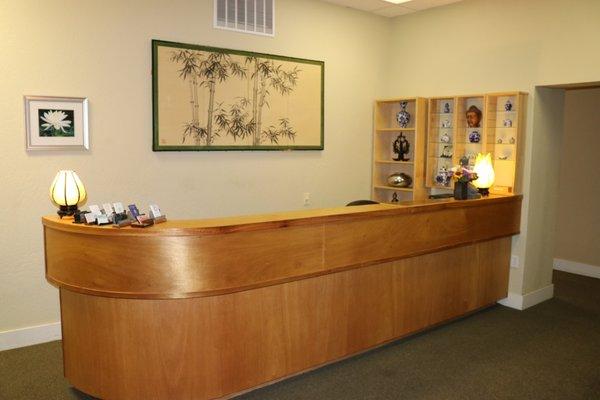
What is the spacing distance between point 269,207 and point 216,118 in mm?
1095

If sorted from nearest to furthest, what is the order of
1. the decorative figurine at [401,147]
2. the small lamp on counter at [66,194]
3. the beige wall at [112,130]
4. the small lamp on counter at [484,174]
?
the small lamp on counter at [66,194], the beige wall at [112,130], the small lamp on counter at [484,174], the decorative figurine at [401,147]

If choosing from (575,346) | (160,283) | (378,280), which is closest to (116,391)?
(160,283)

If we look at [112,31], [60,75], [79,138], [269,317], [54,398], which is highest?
[112,31]

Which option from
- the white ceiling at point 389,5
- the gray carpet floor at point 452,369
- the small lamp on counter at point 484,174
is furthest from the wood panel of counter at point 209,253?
the white ceiling at point 389,5

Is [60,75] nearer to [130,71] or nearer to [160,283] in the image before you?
[130,71]

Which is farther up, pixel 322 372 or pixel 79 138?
pixel 79 138

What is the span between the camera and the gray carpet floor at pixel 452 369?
10.9 ft

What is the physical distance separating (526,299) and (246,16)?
3.97m

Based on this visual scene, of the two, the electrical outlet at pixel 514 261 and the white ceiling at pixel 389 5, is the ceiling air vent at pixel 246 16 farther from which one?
the electrical outlet at pixel 514 261

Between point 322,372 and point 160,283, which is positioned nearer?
point 160,283

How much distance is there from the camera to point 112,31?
4105mm

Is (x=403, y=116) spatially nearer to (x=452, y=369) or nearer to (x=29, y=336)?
(x=452, y=369)

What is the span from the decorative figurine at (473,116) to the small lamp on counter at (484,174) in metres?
0.46

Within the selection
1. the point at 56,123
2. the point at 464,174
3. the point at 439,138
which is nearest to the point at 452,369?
the point at 464,174
